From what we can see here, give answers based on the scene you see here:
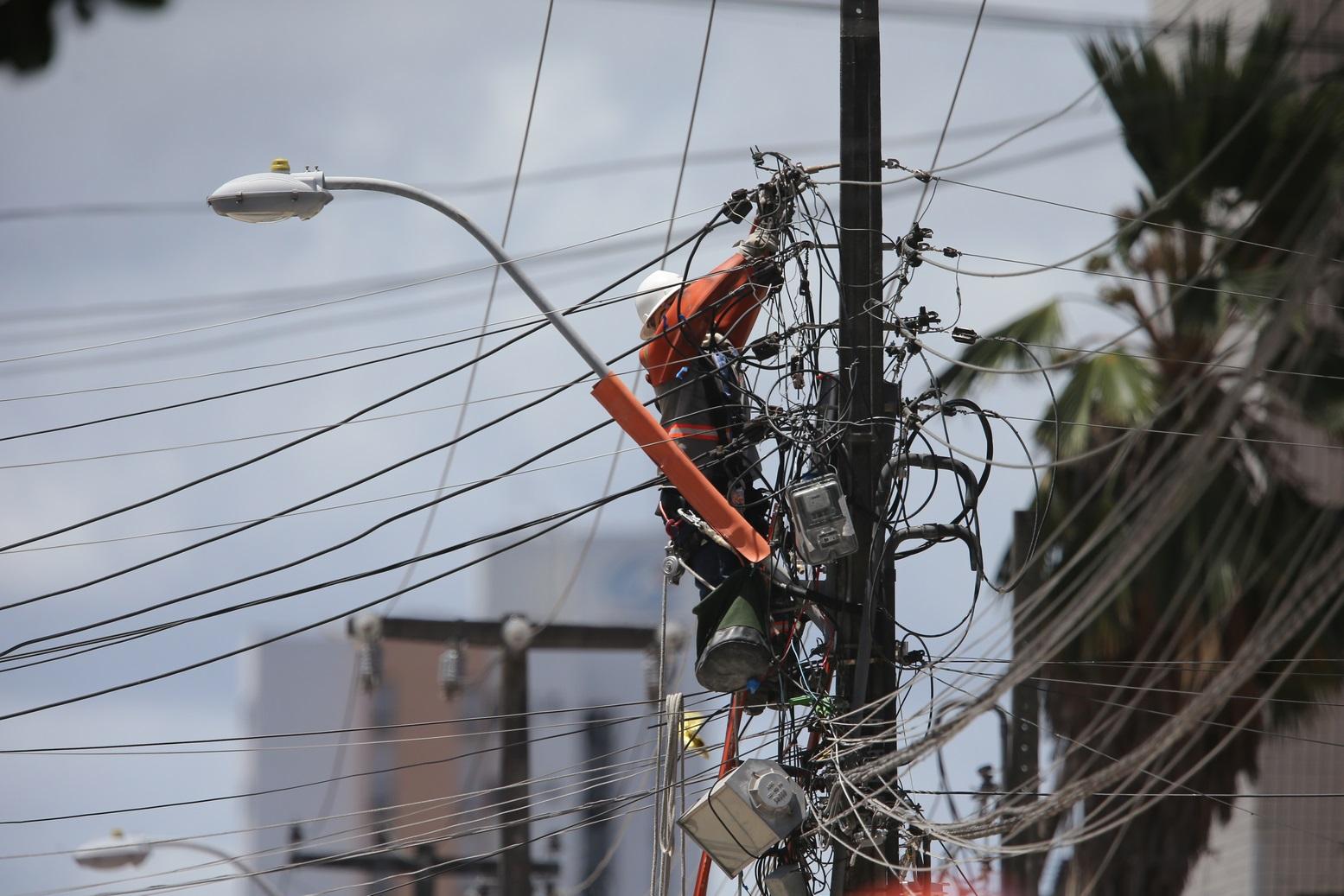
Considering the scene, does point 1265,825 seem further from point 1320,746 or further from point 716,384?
point 716,384

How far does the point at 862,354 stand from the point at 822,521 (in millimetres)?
937

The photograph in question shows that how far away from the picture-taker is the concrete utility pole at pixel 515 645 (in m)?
22.7

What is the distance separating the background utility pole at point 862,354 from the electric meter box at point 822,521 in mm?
214

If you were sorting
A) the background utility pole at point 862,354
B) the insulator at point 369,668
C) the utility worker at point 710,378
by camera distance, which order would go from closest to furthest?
1. the background utility pole at point 862,354
2. the utility worker at point 710,378
3. the insulator at point 369,668

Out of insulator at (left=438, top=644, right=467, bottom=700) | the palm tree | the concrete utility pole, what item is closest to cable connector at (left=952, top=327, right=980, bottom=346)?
the palm tree

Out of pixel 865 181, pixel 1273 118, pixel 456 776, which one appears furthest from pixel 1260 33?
pixel 456 776

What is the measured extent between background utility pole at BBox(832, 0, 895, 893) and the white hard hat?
1161 millimetres

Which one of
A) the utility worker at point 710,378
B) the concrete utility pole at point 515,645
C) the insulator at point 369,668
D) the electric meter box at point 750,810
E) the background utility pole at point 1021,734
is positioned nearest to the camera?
the electric meter box at point 750,810

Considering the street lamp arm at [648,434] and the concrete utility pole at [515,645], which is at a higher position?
the street lamp arm at [648,434]

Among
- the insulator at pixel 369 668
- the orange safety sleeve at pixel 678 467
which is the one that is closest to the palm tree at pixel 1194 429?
the orange safety sleeve at pixel 678 467

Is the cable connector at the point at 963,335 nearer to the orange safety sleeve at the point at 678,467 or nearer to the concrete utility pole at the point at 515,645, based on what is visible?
the orange safety sleeve at the point at 678,467

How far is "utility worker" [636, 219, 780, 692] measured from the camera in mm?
9430

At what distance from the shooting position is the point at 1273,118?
56.2 ft

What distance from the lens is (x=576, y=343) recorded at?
8734 mm
